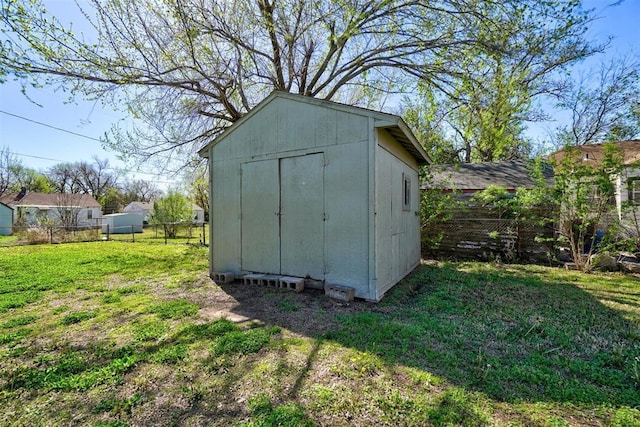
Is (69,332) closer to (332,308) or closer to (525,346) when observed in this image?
(332,308)

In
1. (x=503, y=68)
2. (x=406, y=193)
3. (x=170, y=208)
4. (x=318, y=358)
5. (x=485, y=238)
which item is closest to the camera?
(x=318, y=358)

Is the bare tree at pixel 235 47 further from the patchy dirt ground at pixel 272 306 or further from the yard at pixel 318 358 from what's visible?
the patchy dirt ground at pixel 272 306

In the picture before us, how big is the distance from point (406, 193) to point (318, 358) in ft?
13.8

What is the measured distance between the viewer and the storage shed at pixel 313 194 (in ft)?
13.3

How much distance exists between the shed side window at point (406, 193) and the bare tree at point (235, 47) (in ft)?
12.0

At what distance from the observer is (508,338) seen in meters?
2.85

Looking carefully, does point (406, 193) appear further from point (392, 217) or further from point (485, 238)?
point (485, 238)

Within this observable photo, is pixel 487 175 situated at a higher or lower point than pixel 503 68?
lower

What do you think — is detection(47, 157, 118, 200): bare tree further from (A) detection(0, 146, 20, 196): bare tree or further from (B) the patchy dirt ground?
(B) the patchy dirt ground

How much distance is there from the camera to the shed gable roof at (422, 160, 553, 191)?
32.6 ft

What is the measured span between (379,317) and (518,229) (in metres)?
5.95

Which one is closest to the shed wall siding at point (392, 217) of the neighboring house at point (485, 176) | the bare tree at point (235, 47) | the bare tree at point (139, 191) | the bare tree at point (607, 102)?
the bare tree at point (235, 47)

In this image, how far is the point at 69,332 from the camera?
3090mm

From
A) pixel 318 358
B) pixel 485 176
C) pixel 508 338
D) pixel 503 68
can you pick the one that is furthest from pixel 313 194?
pixel 485 176
